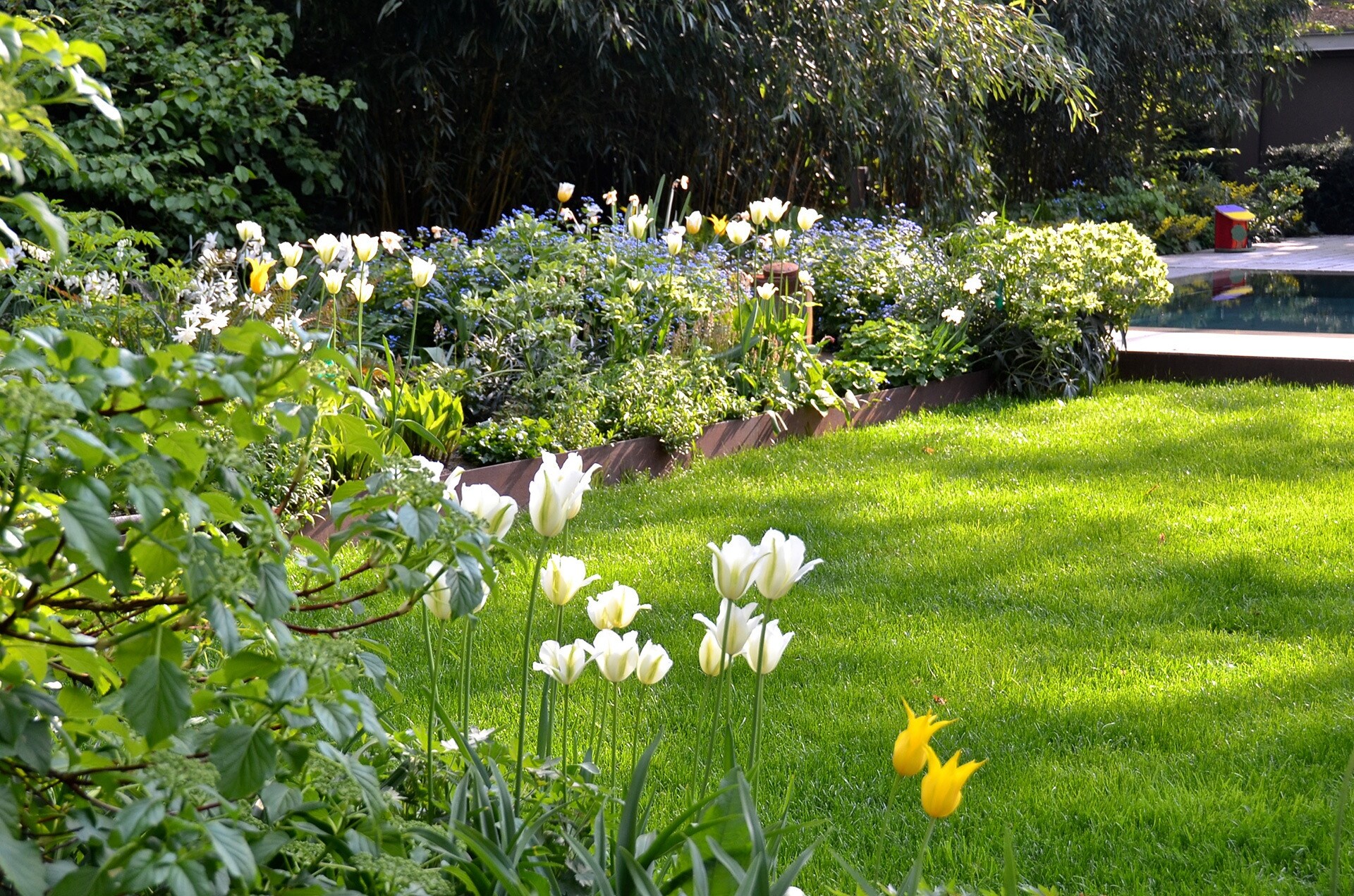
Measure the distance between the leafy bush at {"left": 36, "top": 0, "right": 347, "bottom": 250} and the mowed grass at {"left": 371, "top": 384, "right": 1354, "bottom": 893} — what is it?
134 inches

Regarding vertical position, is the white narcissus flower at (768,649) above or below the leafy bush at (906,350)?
above

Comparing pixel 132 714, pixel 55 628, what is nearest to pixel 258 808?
pixel 55 628

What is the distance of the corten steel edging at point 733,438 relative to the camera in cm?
406

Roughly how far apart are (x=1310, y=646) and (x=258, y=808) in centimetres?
251

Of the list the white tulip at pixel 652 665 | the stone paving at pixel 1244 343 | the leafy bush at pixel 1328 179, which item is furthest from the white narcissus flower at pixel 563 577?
the leafy bush at pixel 1328 179

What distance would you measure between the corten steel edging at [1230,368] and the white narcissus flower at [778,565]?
5.88 m

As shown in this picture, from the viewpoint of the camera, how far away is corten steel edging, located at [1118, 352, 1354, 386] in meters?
6.25

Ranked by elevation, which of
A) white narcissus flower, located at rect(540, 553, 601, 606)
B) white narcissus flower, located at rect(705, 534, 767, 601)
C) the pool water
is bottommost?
the pool water

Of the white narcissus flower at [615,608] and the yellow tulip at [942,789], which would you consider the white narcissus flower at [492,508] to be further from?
the yellow tulip at [942,789]

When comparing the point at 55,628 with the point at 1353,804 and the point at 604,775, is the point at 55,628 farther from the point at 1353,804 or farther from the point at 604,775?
the point at 1353,804

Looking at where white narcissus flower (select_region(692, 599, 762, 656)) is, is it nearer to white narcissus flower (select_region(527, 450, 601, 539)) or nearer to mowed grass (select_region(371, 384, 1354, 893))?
white narcissus flower (select_region(527, 450, 601, 539))

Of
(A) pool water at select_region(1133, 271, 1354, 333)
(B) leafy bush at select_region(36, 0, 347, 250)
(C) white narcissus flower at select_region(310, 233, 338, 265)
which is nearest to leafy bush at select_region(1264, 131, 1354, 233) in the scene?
(A) pool water at select_region(1133, 271, 1354, 333)

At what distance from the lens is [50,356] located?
3.01ft

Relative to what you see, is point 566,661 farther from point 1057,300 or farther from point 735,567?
point 1057,300
